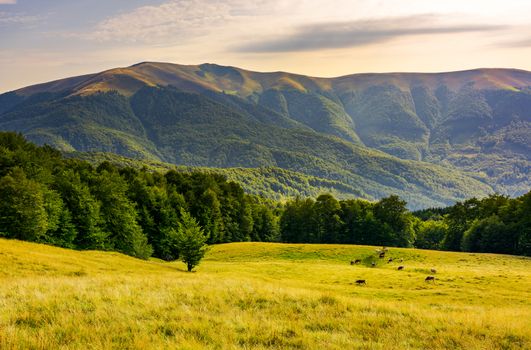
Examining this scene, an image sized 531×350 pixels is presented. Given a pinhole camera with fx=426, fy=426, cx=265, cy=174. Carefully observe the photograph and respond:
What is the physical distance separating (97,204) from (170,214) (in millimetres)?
20079

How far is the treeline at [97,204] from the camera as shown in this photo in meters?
57.5

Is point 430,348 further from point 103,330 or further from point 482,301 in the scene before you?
point 482,301

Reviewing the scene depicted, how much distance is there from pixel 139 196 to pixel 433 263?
2199 inches

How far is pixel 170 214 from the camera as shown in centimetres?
8688

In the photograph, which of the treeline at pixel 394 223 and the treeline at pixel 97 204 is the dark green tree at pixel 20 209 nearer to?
the treeline at pixel 97 204

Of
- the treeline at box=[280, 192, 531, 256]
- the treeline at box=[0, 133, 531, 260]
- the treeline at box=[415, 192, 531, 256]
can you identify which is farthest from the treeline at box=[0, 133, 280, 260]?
the treeline at box=[415, 192, 531, 256]

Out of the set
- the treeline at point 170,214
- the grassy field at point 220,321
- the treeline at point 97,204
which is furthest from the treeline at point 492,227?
the grassy field at point 220,321

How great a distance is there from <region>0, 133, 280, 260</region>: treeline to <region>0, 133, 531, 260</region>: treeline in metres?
0.16

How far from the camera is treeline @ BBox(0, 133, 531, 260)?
203 feet

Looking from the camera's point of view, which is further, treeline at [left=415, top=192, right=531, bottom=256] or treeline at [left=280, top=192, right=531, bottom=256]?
treeline at [left=280, top=192, right=531, bottom=256]

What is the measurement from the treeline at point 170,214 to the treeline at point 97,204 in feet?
0.52

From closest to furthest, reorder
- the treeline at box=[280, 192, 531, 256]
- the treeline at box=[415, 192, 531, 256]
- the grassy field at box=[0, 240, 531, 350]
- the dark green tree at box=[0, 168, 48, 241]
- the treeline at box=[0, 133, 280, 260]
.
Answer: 1. the grassy field at box=[0, 240, 531, 350]
2. the dark green tree at box=[0, 168, 48, 241]
3. the treeline at box=[0, 133, 280, 260]
4. the treeline at box=[415, 192, 531, 256]
5. the treeline at box=[280, 192, 531, 256]

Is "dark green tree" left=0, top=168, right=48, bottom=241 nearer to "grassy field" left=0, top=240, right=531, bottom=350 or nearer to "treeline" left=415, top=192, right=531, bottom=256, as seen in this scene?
"grassy field" left=0, top=240, right=531, bottom=350

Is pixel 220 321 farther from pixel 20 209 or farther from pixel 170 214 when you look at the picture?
pixel 170 214
